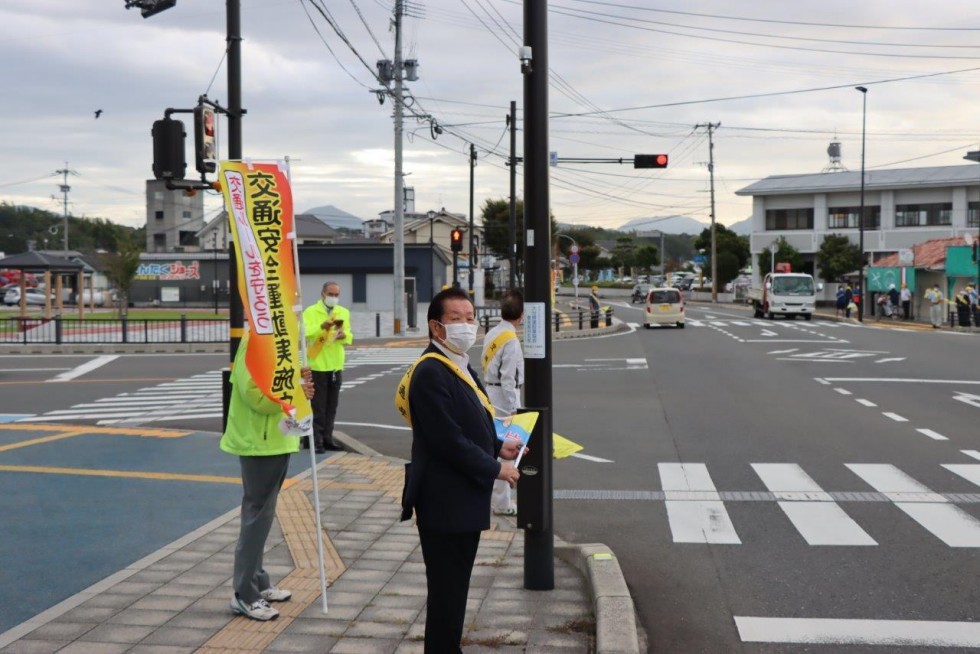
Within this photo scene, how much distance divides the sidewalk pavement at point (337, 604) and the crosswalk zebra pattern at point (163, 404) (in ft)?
25.2

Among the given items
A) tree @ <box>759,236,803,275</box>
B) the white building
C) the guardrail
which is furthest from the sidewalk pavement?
tree @ <box>759,236,803,275</box>

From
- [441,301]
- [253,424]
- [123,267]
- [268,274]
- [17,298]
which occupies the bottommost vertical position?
[17,298]

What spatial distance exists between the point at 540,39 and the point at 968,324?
125 ft

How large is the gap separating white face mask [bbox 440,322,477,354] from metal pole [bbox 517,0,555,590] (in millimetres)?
1509

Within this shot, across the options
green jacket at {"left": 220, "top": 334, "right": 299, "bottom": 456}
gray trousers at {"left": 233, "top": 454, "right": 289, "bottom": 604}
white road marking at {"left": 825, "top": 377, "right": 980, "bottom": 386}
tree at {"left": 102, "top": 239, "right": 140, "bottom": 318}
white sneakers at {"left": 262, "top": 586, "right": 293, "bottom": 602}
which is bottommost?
white road marking at {"left": 825, "top": 377, "right": 980, "bottom": 386}

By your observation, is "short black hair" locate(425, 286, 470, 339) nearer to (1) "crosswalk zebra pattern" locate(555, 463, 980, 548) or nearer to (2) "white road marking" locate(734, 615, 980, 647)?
(2) "white road marking" locate(734, 615, 980, 647)

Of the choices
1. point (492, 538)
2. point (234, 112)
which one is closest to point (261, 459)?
point (492, 538)

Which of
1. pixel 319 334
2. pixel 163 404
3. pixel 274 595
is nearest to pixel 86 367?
pixel 163 404

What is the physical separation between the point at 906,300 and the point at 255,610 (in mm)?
47385

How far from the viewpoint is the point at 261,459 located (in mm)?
5438

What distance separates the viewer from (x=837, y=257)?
66.6m

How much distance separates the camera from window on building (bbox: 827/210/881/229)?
6981 centimetres

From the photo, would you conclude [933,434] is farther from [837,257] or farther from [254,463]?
[837,257]

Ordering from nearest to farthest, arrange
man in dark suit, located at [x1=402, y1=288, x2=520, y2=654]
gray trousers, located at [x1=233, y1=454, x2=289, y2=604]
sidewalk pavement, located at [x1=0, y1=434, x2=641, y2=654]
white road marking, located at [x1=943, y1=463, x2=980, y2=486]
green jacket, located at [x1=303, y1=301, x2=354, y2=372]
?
man in dark suit, located at [x1=402, y1=288, x2=520, y2=654]
sidewalk pavement, located at [x1=0, y1=434, x2=641, y2=654]
gray trousers, located at [x1=233, y1=454, x2=289, y2=604]
white road marking, located at [x1=943, y1=463, x2=980, y2=486]
green jacket, located at [x1=303, y1=301, x2=354, y2=372]
